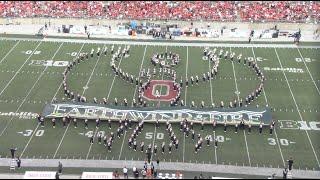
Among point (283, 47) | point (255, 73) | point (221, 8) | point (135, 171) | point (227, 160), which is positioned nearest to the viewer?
point (135, 171)

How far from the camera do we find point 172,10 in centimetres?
4353

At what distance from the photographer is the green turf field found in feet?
77.0

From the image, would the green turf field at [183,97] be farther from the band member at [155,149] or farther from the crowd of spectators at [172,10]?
the crowd of spectators at [172,10]

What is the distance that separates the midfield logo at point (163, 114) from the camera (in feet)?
84.5

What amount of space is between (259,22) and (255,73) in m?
9.62

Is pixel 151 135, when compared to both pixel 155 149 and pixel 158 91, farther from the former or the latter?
pixel 158 91

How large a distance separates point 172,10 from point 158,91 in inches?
612

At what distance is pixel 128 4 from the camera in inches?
1761

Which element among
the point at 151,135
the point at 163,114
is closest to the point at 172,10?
the point at 163,114

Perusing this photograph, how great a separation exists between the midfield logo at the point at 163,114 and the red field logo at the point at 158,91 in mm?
2077

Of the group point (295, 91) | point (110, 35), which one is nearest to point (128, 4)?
point (110, 35)

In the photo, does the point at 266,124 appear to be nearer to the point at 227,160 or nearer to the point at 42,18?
the point at 227,160

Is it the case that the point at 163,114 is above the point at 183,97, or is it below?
below

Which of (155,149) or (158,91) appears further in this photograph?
(158,91)
